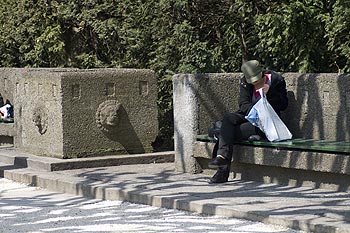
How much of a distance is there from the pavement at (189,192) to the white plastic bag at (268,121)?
0.54m

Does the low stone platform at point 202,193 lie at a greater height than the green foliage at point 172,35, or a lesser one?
lesser


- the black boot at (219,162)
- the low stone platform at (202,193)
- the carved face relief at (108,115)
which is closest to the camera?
the low stone platform at (202,193)

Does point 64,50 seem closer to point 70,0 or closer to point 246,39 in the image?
point 70,0

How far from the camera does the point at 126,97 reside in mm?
13398

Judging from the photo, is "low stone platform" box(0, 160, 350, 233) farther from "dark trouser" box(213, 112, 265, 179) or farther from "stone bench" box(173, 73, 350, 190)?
"dark trouser" box(213, 112, 265, 179)

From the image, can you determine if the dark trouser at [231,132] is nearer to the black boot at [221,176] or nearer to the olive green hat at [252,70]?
the black boot at [221,176]

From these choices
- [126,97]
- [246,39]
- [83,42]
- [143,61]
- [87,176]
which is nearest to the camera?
[87,176]

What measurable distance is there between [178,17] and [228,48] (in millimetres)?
962

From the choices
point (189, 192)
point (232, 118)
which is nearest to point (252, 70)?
point (232, 118)

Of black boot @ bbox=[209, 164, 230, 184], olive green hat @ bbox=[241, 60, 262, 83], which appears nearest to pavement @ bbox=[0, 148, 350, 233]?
black boot @ bbox=[209, 164, 230, 184]

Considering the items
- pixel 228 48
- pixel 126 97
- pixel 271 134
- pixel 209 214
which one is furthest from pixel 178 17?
pixel 209 214

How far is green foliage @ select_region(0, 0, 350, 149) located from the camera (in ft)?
43.9

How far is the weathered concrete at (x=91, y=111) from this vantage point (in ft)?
42.9

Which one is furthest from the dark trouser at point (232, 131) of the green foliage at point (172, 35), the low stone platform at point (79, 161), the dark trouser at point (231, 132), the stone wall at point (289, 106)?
the low stone platform at point (79, 161)
